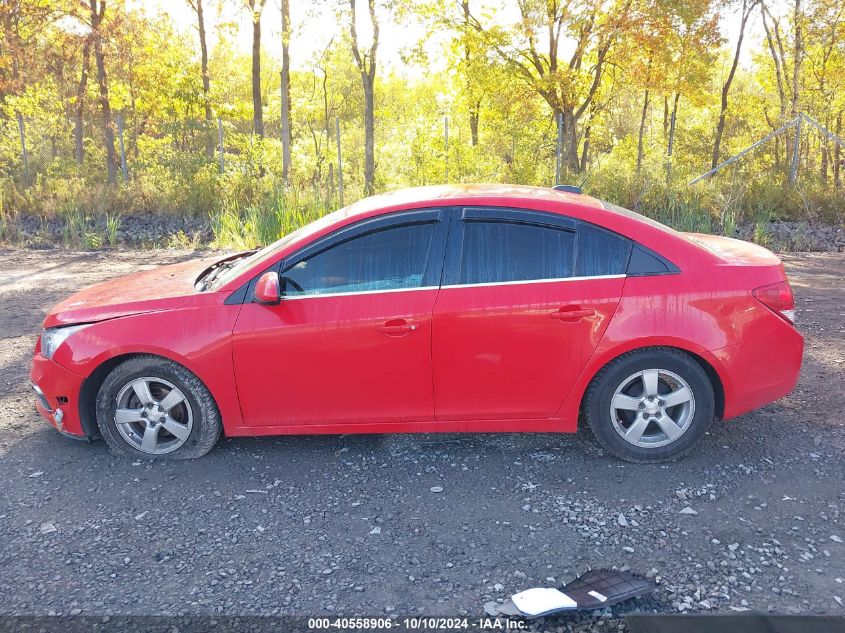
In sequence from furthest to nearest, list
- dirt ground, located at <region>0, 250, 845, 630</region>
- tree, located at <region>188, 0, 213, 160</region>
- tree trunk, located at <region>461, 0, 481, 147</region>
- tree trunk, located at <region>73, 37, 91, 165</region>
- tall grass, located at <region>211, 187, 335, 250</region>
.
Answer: tree trunk, located at <region>73, 37, 91, 165</region> < tree, located at <region>188, 0, 213, 160</region> < tree trunk, located at <region>461, 0, 481, 147</region> < tall grass, located at <region>211, 187, 335, 250</region> < dirt ground, located at <region>0, 250, 845, 630</region>

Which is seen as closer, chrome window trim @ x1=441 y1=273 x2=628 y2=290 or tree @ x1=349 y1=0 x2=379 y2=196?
chrome window trim @ x1=441 y1=273 x2=628 y2=290


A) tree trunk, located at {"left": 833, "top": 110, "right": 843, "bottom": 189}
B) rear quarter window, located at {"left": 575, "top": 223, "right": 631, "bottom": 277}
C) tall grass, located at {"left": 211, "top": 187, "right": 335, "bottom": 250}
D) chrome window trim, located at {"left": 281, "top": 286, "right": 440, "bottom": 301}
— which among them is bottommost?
chrome window trim, located at {"left": 281, "top": 286, "right": 440, "bottom": 301}

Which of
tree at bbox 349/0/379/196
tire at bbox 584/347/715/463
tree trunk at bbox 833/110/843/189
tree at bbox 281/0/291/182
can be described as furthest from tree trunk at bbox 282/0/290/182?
tire at bbox 584/347/715/463

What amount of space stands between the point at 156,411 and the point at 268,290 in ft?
3.59

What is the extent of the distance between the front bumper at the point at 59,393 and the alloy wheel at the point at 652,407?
335cm

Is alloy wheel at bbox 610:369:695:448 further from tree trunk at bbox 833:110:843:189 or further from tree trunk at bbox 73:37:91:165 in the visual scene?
tree trunk at bbox 73:37:91:165

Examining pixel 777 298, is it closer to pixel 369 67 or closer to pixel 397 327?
pixel 397 327

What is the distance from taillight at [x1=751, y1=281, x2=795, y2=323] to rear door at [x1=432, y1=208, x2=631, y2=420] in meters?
0.85

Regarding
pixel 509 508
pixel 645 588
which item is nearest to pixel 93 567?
pixel 509 508

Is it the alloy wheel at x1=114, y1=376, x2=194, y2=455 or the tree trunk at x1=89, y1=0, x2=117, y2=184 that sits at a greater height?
the tree trunk at x1=89, y1=0, x2=117, y2=184

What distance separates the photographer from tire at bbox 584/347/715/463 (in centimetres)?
409

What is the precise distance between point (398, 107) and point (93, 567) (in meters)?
44.2

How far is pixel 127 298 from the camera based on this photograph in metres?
4.47

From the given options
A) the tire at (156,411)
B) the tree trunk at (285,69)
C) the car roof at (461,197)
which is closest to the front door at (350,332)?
the car roof at (461,197)
